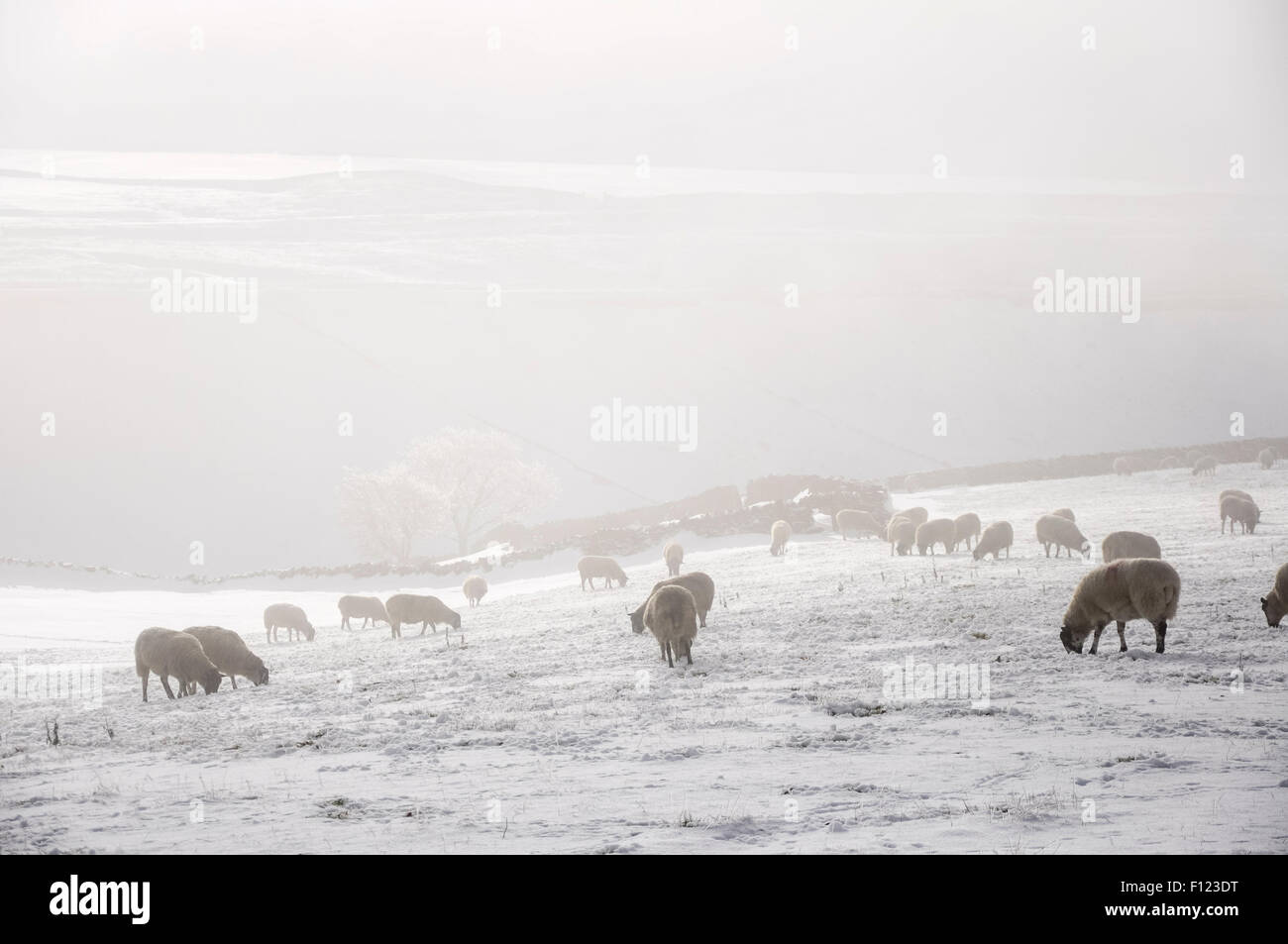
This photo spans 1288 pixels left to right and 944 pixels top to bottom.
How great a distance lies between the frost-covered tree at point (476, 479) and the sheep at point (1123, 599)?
5626cm

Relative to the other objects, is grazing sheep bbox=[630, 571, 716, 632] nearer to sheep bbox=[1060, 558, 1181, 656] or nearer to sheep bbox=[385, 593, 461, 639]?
sheep bbox=[385, 593, 461, 639]

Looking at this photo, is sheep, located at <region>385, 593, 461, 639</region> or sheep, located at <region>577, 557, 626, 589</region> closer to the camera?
sheep, located at <region>385, 593, 461, 639</region>

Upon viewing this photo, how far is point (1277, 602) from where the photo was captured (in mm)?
16062

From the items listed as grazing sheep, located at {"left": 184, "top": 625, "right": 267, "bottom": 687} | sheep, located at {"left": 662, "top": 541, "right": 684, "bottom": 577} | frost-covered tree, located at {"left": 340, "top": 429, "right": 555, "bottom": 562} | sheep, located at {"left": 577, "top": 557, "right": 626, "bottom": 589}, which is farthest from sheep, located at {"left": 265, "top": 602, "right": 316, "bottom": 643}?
frost-covered tree, located at {"left": 340, "top": 429, "right": 555, "bottom": 562}

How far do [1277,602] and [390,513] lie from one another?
182ft

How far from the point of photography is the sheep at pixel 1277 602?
1591 centimetres

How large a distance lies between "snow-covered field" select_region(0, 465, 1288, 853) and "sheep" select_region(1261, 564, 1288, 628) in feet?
1.16

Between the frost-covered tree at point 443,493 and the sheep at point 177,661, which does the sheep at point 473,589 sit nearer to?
the sheep at point 177,661

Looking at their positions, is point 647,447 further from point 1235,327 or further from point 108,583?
point 1235,327

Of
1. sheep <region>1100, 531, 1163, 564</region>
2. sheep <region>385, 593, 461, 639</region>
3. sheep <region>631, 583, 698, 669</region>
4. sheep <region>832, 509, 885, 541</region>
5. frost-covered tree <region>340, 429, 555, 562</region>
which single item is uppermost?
frost-covered tree <region>340, 429, 555, 562</region>

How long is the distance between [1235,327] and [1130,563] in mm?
137369

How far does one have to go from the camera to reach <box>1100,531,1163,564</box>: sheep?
74.6ft

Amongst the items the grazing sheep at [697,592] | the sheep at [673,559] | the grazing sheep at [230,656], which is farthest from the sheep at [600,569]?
the grazing sheep at [230,656]
